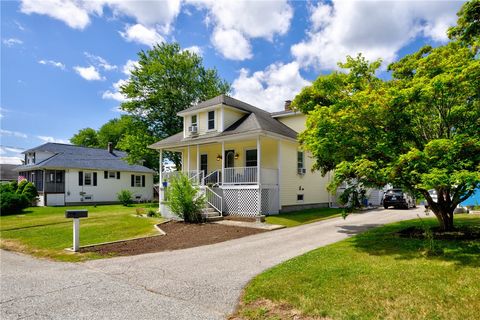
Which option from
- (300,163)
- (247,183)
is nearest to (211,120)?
(247,183)

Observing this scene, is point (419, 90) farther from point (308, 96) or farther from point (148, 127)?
point (148, 127)

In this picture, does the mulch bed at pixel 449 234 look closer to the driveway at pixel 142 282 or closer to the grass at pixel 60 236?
the driveway at pixel 142 282

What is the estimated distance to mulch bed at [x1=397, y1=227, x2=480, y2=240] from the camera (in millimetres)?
8473

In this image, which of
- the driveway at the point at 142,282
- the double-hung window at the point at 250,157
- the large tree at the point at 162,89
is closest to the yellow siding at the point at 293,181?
the double-hung window at the point at 250,157

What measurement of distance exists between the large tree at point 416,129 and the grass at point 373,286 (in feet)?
5.41

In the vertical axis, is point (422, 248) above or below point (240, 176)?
below

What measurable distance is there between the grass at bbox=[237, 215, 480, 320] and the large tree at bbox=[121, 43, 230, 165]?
26518mm

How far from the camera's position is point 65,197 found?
98.3 feet

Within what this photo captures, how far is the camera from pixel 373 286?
16.4 feet

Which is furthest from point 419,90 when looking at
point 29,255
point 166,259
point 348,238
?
point 29,255

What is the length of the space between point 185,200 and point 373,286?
34.8 feet

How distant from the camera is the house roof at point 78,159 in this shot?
3030 cm

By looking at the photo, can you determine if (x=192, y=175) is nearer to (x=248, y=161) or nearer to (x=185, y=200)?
(x=248, y=161)

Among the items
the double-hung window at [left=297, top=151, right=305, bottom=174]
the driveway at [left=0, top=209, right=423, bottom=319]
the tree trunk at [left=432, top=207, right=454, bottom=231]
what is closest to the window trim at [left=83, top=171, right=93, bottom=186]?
the double-hung window at [left=297, top=151, right=305, bottom=174]
